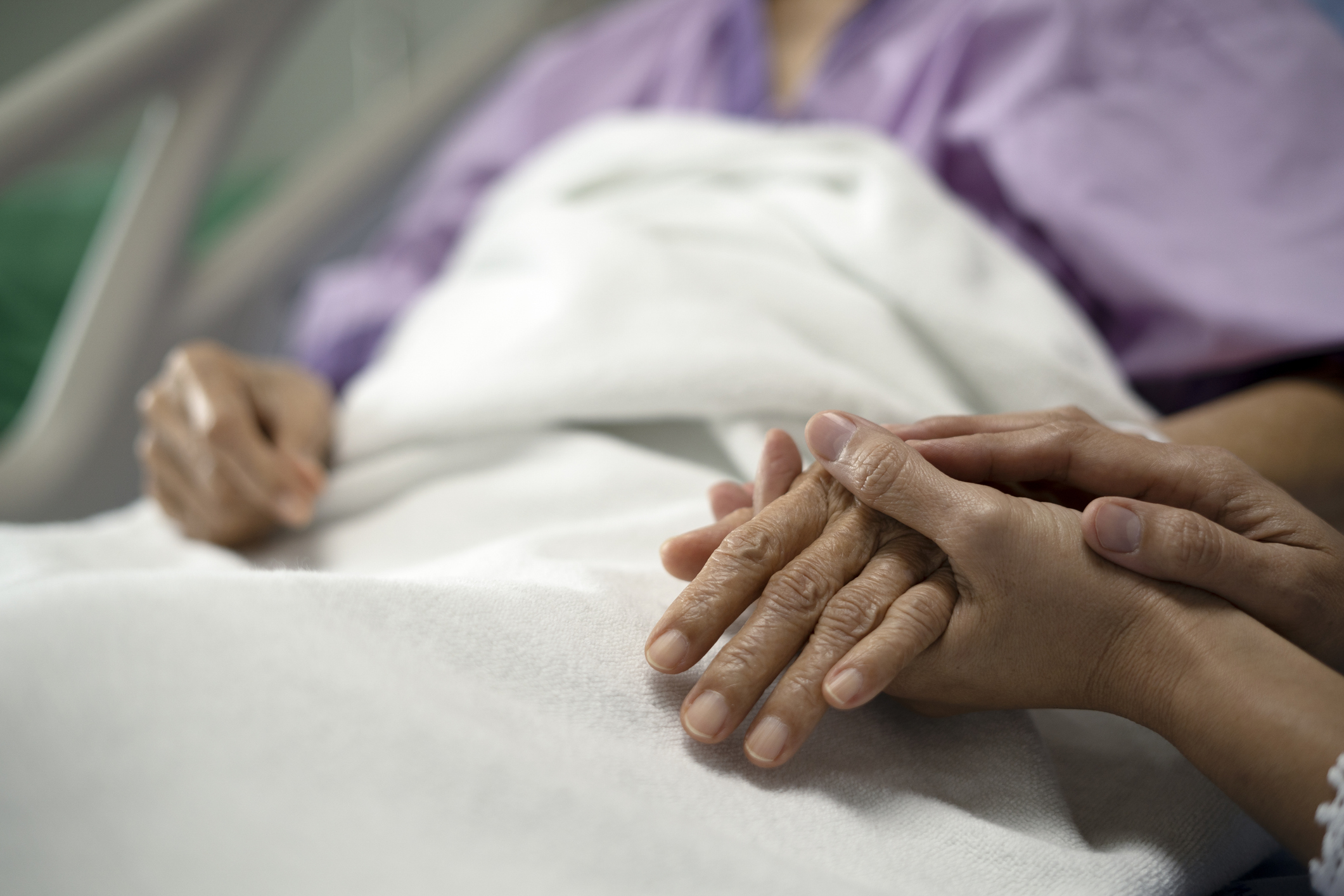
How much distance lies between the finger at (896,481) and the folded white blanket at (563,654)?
0.32 feet

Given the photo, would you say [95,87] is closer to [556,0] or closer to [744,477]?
[744,477]

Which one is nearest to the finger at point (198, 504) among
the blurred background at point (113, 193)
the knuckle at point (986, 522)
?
the blurred background at point (113, 193)

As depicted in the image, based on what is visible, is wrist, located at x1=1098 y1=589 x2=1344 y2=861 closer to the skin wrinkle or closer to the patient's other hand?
the skin wrinkle

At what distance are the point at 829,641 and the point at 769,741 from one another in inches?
1.9

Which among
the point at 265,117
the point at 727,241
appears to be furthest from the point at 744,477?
the point at 265,117

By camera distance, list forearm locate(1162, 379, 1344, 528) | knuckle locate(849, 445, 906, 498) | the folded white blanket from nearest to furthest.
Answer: the folded white blanket → knuckle locate(849, 445, 906, 498) → forearm locate(1162, 379, 1344, 528)

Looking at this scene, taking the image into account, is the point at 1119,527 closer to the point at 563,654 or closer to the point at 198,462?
the point at 563,654

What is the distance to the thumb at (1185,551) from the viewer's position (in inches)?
13.8

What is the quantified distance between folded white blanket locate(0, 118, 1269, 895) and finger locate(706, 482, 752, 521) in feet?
0.15

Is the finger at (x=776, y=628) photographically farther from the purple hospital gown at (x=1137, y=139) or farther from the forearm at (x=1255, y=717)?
the purple hospital gown at (x=1137, y=139)

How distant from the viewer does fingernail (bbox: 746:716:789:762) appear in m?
0.33

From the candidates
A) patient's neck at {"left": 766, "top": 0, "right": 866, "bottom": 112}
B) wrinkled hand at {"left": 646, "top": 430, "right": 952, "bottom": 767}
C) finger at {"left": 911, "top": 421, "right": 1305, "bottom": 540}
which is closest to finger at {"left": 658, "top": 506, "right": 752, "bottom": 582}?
wrinkled hand at {"left": 646, "top": 430, "right": 952, "bottom": 767}

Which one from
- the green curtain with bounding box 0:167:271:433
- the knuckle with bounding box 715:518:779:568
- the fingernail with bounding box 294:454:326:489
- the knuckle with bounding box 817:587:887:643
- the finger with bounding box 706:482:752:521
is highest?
the knuckle with bounding box 715:518:779:568

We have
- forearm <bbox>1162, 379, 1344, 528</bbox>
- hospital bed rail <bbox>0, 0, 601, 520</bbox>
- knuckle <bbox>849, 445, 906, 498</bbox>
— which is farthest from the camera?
hospital bed rail <bbox>0, 0, 601, 520</bbox>
